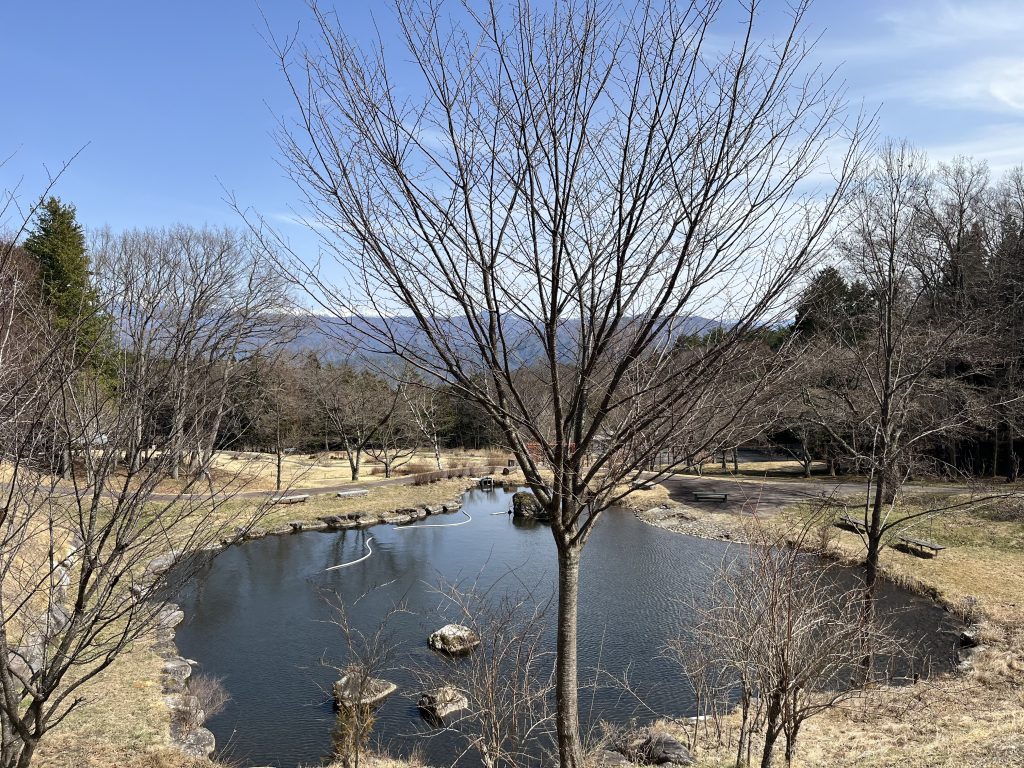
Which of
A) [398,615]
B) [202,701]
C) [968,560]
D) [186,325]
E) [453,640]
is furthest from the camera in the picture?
[968,560]

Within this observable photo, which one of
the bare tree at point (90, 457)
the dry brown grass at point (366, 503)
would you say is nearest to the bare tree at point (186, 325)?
the bare tree at point (90, 457)

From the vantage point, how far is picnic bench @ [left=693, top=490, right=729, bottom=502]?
23.0 meters

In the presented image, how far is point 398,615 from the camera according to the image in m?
12.1

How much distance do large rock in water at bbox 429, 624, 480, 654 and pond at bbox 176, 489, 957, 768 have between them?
0.94 ft

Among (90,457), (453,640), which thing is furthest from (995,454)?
(90,457)

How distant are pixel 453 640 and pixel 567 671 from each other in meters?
7.43

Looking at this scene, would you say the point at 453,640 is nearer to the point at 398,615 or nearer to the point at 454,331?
the point at 398,615

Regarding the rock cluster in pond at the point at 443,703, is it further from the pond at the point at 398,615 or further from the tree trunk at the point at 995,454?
the tree trunk at the point at 995,454

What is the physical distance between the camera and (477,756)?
7973 millimetres

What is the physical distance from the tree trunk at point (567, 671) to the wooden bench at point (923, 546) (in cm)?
1471

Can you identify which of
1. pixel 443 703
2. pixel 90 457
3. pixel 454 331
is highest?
pixel 454 331

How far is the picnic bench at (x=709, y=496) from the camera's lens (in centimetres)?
2303

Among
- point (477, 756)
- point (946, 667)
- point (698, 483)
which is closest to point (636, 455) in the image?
point (477, 756)

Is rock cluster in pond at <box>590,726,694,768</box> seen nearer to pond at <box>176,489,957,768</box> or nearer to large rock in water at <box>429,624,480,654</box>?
pond at <box>176,489,957,768</box>
